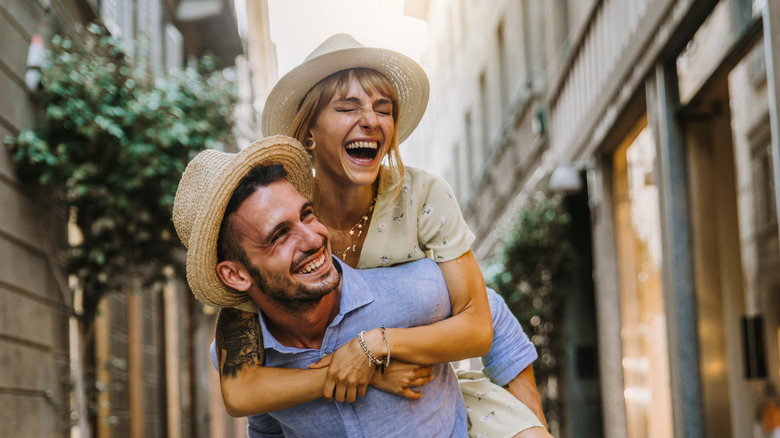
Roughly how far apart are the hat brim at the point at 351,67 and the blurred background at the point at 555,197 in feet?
0.35

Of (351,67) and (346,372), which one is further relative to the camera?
(351,67)

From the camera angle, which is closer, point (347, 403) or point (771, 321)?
point (347, 403)

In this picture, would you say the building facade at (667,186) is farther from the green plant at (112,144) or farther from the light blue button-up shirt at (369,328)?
the green plant at (112,144)

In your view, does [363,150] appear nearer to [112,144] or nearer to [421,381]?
[421,381]

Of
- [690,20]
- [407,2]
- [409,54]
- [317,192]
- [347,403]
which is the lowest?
[347,403]

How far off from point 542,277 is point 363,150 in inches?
363

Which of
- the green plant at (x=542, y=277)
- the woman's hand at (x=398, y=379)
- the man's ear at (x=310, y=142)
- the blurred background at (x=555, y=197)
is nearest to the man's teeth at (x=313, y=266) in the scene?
the woman's hand at (x=398, y=379)

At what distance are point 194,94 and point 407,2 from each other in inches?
222

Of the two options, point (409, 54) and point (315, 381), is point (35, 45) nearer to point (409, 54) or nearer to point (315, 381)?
point (409, 54)

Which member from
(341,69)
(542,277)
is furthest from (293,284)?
(542,277)

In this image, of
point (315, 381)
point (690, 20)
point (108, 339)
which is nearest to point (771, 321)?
point (690, 20)

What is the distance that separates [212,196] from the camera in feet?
6.96

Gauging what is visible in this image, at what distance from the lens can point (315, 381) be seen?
2.16 metres

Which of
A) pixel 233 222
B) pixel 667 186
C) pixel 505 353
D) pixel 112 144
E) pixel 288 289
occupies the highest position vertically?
pixel 112 144
